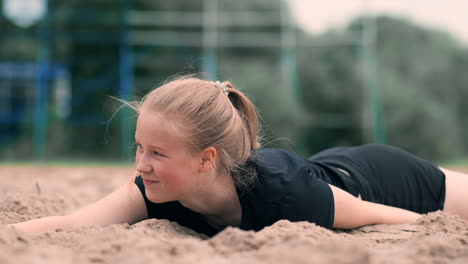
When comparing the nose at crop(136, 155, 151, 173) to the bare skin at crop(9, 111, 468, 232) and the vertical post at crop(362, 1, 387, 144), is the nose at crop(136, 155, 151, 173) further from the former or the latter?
the vertical post at crop(362, 1, 387, 144)

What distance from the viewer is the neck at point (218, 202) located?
→ 7.29 feet

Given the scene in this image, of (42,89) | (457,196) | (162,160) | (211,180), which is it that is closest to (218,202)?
(211,180)

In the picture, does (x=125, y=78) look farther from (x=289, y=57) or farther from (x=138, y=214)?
(x=138, y=214)

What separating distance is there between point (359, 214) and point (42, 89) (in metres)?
9.51

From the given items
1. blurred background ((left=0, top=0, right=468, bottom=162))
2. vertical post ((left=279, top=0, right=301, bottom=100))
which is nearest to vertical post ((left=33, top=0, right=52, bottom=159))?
blurred background ((left=0, top=0, right=468, bottom=162))

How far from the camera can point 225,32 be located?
11.5 metres

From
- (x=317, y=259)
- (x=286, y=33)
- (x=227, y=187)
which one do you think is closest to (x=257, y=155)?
(x=227, y=187)

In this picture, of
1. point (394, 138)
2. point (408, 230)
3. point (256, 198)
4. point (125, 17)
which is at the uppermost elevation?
point (125, 17)

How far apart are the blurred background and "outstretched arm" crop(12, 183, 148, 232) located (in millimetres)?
8357

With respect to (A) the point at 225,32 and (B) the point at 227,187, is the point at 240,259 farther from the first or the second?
(A) the point at 225,32

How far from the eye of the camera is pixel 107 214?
2285 mm

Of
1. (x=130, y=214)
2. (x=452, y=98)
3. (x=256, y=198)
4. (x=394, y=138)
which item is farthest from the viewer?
(x=452, y=98)

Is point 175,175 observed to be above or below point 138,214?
above

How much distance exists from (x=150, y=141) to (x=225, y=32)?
9642 millimetres
